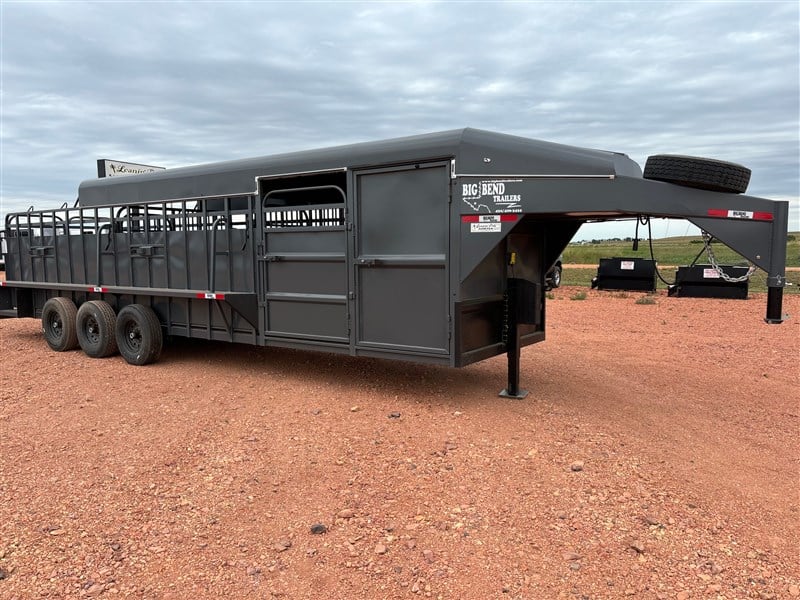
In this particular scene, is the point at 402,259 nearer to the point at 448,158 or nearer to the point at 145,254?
the point at 448,158

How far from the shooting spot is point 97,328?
842 cm

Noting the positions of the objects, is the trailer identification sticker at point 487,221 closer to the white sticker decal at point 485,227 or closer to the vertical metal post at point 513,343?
the white sticker decal at point 485,227

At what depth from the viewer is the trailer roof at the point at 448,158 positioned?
504cm

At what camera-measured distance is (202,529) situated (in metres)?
3.45

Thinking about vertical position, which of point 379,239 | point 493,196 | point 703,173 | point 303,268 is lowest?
point 303,268

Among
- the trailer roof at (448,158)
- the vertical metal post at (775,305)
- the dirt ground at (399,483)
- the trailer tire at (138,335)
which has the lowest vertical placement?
the dirt ground at (399,483)

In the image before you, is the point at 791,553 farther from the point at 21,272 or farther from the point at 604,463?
the point at 21,272

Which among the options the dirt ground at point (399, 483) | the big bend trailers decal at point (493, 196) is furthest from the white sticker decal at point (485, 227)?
the dirt ground at point (399, 483)

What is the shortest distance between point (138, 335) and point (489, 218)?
528 centimetres

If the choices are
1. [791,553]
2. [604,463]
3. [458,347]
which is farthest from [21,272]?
[791,553]

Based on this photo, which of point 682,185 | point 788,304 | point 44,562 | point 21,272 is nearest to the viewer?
point 44,562

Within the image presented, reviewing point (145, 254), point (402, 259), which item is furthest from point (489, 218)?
point (145, 254)

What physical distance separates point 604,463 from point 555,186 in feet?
7.48

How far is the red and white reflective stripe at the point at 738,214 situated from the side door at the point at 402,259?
221 cm
